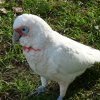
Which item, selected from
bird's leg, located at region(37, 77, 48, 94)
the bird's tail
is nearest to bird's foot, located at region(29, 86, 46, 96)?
bird's leg, located at region(37, 77, 48, 94)

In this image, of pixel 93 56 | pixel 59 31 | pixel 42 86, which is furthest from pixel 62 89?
pixel 59 31

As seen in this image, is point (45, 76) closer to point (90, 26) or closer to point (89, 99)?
point (89, 99)

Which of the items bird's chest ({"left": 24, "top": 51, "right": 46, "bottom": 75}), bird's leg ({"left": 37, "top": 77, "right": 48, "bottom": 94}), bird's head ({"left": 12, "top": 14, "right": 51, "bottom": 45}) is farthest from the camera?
bird's leg ({"left": 37, "top": 77, "right": 48, "bottom": 94})

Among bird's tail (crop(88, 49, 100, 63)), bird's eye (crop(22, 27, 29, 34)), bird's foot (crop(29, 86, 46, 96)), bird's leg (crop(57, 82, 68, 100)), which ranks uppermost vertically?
bird's eye (crop(22, 27, 29, 34))

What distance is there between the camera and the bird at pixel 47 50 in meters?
3.62

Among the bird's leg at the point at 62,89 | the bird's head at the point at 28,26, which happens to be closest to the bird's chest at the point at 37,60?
the bird's head at the point at 28,26

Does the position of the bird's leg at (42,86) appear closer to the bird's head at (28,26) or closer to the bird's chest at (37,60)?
the bird's chest at (37,60)

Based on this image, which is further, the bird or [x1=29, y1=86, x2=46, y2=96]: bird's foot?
[x1=29, y1=86, x2=46, y2=96]: bird's foot

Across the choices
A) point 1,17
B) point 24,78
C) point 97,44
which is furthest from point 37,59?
point 1,17

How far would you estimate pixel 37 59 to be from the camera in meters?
3.72

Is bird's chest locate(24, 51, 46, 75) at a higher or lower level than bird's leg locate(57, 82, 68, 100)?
higher

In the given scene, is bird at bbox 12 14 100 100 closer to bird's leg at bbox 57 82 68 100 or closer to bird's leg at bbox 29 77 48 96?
bird's leg at bbox 57 82 68 100

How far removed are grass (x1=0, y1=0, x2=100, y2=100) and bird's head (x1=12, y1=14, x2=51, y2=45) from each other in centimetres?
84

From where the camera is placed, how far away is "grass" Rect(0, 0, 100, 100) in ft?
14.1
